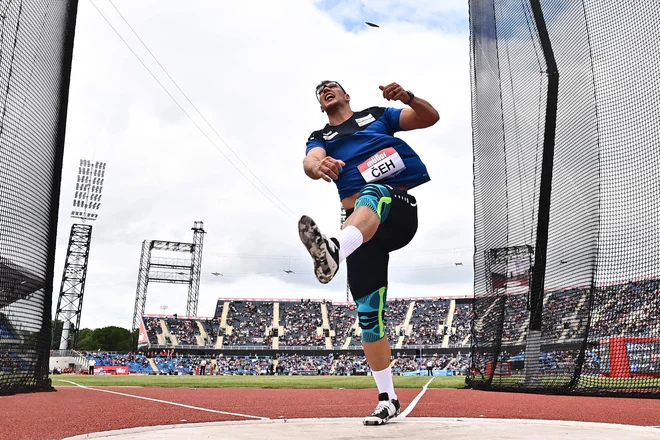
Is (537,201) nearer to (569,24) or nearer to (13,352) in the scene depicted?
(569,24)

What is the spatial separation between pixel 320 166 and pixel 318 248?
59 cm

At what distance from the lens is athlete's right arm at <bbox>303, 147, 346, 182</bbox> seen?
2.86m

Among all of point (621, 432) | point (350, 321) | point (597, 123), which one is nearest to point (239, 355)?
point (350, 321)

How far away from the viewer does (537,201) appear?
7516 millimetres

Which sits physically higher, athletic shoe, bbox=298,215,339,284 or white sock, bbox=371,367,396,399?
athletic shoe, bbox=298,215,339,284

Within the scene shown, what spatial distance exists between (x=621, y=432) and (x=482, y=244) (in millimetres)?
7094

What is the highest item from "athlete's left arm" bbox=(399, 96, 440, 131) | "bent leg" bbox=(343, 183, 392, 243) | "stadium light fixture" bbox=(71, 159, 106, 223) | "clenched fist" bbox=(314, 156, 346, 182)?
"stadium light fixture" bbox=(71, 159, 106, 223)

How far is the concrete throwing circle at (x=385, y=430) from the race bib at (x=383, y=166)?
4.65 ft

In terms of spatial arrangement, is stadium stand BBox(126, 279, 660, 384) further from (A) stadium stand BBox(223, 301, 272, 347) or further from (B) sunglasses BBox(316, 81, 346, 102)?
(B) sunglasses BBox(316, 81, 346, 102)

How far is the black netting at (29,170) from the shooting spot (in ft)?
21.1

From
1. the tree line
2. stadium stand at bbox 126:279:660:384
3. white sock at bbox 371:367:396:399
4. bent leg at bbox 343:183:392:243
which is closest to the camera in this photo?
bent leg at bbox 343:183:392:243

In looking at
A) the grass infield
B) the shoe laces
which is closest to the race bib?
the shoe laces

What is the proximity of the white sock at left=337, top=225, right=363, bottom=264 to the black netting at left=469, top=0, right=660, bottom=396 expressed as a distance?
15.1 feet

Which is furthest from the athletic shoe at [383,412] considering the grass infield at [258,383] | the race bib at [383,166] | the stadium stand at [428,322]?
the stadium stand at [428,322]
